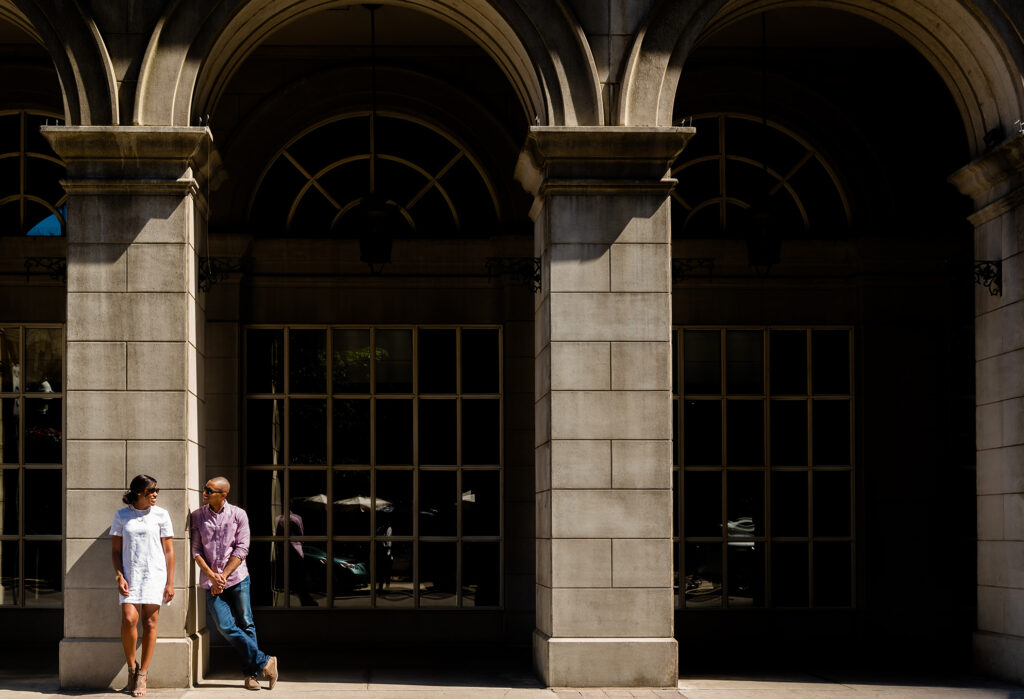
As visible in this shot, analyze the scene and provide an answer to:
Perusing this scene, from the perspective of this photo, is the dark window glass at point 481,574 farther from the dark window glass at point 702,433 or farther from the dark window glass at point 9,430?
the dark window glass at point 9,430

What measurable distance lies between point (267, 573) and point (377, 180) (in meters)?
4.83

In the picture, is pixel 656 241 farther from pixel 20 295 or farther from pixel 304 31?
pixel 20 295

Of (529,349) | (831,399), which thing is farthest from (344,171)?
(831,399)

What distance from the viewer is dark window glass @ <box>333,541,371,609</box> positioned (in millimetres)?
15094

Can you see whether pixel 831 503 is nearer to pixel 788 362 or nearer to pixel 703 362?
pixel 788 362

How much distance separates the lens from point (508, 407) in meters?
15.1

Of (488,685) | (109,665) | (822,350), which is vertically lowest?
(488,685)

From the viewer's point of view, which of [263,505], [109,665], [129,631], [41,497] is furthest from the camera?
[263,505]

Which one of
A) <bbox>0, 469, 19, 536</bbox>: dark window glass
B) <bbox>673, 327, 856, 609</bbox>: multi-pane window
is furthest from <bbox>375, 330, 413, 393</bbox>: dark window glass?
<bbox>0, 469, 19, 536</bbox>: dark window glass

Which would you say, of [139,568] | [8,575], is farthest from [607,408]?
[8,575]

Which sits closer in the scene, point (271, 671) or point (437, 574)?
point (271, 671)

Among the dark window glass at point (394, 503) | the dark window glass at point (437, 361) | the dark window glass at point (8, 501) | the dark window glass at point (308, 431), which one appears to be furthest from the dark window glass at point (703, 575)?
the dark window glass at point (8, 501)

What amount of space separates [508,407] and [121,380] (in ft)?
16.8

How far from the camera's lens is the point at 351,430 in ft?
50.3
